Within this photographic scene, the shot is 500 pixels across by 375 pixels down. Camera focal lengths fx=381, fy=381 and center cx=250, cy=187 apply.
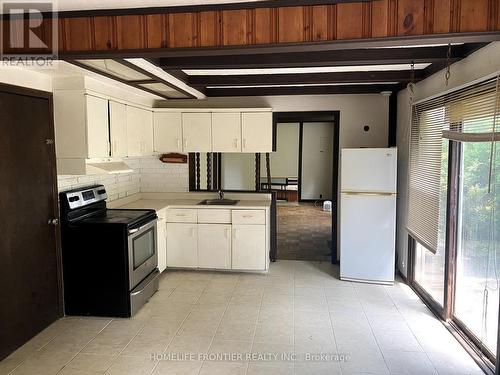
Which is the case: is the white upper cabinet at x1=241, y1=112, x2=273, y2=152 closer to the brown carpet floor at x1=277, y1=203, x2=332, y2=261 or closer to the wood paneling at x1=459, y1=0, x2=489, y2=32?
the brown carpet floor at x1=277, y1=203, x2=332, y2=261

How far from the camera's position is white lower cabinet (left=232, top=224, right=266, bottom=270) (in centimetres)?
453

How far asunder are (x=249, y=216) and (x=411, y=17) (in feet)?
10.0

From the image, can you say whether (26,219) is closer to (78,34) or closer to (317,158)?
(78,34)

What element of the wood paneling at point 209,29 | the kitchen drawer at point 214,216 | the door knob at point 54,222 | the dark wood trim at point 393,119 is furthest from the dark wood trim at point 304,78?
the wood paneling at point 209,29

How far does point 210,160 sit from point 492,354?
3.91m

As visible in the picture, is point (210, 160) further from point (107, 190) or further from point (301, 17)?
point (301, 17)

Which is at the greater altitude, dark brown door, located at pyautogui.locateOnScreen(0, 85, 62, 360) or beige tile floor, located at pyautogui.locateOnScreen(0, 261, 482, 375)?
dark brown door, located at pyautogui.locateOnScreen(0, 85, 62, 360)

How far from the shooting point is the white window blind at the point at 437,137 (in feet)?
8.16

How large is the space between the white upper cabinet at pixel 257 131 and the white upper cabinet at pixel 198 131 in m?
0.43

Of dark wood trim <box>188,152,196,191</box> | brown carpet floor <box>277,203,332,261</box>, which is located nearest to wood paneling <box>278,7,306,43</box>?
dark wood trim <box>188,152,196,191</box>

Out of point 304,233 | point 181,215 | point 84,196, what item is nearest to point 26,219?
point 84,196

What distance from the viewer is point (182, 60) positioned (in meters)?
3.08

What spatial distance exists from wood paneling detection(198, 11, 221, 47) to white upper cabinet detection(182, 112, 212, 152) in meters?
2.80

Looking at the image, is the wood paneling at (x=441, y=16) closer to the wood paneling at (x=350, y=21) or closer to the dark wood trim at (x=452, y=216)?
the wood paneling at (x=350, y=21)
